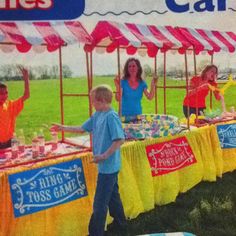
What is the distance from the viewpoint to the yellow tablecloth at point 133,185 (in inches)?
116

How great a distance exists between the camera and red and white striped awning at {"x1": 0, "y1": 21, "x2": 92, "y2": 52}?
3.05 meters

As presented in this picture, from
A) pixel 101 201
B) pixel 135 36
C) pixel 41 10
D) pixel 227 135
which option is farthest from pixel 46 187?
pixel 227 135

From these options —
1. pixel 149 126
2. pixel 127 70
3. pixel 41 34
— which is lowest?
pixel 149 126

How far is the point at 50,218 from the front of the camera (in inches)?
121

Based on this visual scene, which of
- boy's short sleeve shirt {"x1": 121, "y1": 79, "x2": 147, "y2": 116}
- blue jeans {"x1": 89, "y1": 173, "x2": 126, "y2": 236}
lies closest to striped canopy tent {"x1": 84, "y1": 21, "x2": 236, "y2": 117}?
boy's short sleeve shirt {"x1": 121, "y1": 79, "x2": 147, "y2": 116}

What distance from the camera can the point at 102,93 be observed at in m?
2.84

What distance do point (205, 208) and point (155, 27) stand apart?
185cm

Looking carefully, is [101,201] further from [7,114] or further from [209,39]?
[209,39]

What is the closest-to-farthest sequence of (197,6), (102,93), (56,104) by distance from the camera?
(102,93), (197,6), (56,104)

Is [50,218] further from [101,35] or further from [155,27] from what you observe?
[155,27]

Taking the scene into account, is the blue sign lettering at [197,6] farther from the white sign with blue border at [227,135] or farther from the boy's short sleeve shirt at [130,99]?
the white sign with blue border at [227,135]

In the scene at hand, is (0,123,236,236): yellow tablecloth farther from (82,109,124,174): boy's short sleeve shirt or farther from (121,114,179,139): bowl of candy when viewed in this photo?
(82,109,124,174): boy's short sleeve shirt

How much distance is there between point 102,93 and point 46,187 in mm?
815

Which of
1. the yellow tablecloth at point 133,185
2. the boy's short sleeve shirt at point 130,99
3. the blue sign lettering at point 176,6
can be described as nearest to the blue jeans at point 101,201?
the yellow tablecloth at point 133,185
